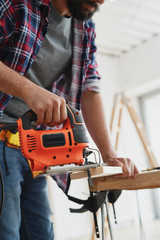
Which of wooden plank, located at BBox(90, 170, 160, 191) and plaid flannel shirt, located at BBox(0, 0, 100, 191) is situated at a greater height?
plaid flannel shirt, located at BBox(0, 0, 100, 191)

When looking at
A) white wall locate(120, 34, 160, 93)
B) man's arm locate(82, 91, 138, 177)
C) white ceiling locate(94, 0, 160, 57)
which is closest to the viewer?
man's arm locate(82, 91, 138, 177)

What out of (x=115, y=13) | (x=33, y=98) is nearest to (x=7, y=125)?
(x=33, y=98)

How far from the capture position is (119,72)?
6.15 m

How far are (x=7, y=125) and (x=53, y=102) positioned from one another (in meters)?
0.22

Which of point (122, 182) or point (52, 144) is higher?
point (52, 144)

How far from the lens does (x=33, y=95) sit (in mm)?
977

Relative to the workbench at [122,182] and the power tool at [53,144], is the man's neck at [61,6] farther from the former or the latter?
the workbench at [122,182]

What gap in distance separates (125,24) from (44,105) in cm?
452

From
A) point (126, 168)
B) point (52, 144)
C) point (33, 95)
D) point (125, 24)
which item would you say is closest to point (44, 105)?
point (33, 95)

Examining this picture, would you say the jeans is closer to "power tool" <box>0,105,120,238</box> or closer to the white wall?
"power tool" <box>0,105,120,238</box>

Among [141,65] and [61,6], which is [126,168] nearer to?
[61,6]

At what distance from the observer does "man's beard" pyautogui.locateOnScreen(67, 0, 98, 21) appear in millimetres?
1288

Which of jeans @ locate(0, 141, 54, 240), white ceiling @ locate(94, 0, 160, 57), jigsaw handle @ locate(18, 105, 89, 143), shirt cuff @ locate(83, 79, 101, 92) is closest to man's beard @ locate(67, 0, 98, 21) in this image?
shirt cuff @ locate(83, 79, 101, 92)

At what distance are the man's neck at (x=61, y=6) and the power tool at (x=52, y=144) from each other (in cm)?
49
